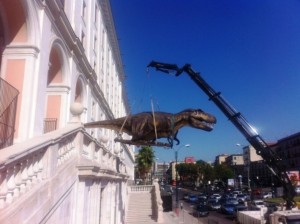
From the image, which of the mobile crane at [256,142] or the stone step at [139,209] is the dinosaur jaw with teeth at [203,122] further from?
the stone step at [139,209]

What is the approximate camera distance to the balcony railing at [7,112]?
10531 millimetres

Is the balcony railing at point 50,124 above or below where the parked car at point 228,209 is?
above

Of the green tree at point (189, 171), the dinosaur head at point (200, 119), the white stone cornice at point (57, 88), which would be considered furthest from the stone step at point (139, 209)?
the green tree at point (189, 171)

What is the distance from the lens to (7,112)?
430 inches

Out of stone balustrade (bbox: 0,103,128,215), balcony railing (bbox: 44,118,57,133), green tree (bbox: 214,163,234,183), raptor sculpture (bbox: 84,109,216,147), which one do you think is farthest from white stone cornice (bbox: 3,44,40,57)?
green tree (bbox: 214,163,234,183)

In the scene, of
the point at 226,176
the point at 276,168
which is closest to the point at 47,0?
the point at 276,168

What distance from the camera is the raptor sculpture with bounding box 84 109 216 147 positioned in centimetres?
1171

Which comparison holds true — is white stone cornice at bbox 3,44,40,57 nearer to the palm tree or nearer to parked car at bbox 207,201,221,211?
parked car at bbox 207,201,221,211

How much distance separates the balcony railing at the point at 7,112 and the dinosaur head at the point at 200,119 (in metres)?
5.82

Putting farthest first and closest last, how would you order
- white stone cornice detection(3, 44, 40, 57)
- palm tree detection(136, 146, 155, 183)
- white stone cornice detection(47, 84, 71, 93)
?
palm tree detection(136, 146, 155, 183) → white stone cornice detection(47, 84, 71, 93) → white stone cornice detection(3, 44, 40, 57)

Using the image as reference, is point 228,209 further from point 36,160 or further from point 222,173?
point 222,173

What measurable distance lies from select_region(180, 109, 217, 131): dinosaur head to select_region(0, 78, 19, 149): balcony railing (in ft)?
19.1

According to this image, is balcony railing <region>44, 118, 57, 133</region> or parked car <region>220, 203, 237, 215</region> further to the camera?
parked car <region>220, 203, 237, 215</region>

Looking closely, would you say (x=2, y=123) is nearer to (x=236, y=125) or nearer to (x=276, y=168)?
(x=236, y=125)
